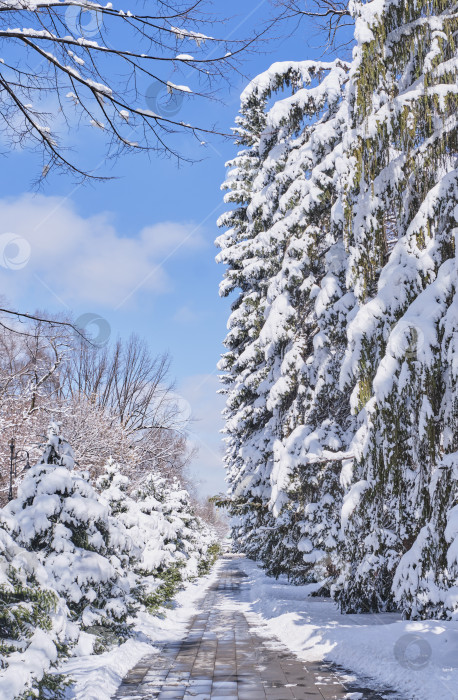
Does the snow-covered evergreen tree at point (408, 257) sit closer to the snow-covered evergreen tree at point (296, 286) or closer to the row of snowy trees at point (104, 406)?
the snow-covered evergreen tree at point (296, 286)

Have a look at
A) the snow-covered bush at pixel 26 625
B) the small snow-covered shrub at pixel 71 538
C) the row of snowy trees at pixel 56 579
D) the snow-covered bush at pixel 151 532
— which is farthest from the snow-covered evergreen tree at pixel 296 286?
the snow-covered bush at pixel 26 625

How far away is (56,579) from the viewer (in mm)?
8891

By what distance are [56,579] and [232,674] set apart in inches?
123

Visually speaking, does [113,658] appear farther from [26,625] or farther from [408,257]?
[408,257]

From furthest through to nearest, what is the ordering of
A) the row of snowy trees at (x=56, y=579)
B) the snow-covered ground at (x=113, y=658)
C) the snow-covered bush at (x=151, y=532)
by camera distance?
the snow-covered bush at (x=151, y=532)
the snow-covered ground at (x=113, y=658)
the row of snowy trees at (x=56, y=579)

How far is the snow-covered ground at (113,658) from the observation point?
Result: 21.9 ft

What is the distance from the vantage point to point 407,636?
772 cm

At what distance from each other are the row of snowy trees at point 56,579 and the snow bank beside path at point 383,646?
3276 mm

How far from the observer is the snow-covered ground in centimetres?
666

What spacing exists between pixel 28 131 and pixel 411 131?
416 cm

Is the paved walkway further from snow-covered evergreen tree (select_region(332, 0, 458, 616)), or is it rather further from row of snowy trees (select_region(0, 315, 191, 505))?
row of snowy trees (select_region(0, 315, 191, 505))

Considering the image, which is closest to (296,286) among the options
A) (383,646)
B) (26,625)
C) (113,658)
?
(383,646)

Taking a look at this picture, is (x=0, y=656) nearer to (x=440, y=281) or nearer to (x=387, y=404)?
(x=387, y=404)

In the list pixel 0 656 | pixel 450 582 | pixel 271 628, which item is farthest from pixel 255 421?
pixel 0 656
